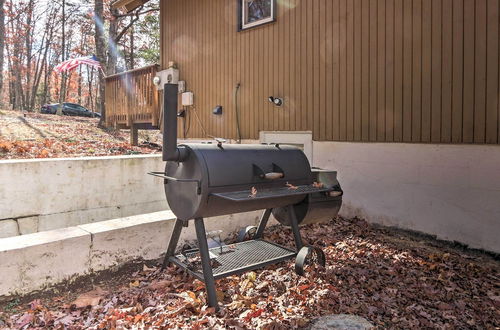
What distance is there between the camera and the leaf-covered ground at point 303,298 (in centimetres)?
247

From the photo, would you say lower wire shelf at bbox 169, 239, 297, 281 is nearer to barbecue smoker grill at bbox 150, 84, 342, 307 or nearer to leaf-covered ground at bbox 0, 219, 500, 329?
barbecue smoker grill at bbox 150, 84, 342, 307

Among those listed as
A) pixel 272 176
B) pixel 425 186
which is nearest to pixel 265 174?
pixel 272 176

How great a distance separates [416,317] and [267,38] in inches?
201

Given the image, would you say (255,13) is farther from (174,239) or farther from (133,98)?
(174,239)

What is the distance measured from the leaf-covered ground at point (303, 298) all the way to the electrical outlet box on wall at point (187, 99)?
16.3ft

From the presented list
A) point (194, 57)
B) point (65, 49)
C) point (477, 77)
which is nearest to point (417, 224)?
point (477, 77)

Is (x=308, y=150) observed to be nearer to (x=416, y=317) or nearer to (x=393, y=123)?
(x=393, y=123)

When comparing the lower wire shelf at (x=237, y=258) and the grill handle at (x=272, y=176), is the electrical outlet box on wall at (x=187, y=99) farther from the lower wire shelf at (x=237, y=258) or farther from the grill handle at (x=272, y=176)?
the grill handle at (x=272, y=176)

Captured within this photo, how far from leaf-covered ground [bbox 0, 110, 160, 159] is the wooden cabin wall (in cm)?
326

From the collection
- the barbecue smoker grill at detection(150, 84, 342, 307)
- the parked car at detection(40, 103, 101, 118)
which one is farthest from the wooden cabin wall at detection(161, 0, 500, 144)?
the parked car at detection(40, 103, 101, 118)

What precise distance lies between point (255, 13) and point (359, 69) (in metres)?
2.63

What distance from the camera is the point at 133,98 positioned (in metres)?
9.04

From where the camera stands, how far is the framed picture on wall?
20.2ft

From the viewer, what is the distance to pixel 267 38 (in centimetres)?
616
